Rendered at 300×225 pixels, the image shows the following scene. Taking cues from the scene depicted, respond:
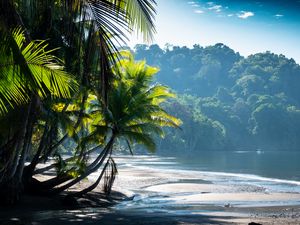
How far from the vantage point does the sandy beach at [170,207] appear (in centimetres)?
1470

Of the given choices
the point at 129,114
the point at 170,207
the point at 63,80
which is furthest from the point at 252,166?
the point at 63,80

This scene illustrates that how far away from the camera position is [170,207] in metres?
20.2

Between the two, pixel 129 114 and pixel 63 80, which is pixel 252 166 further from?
pixel 63 80

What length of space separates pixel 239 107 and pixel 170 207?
122653mm

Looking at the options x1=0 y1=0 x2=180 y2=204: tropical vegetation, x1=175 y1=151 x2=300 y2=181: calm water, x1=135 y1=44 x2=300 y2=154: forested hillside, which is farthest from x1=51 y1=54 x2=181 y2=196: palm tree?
x1=135 y1=44 x2=300 y2=154: forested hillside

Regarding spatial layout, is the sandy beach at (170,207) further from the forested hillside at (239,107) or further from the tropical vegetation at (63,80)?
the forested hillside at (239,107)

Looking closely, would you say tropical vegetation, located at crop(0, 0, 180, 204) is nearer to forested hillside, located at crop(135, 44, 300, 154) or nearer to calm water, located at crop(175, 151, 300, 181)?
calm water, located at crop(175, 151, 300, 181)

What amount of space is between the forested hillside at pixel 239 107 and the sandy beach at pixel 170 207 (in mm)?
70658

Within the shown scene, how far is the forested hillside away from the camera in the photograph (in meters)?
108

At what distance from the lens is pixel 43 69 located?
517cm

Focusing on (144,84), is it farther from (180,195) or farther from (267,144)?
(267,144)

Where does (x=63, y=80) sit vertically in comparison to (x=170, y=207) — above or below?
above

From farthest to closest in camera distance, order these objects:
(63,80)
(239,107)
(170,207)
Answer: (239,107)
(170,207)
(63,80)

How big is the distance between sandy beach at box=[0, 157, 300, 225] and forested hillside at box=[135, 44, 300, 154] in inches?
2782
